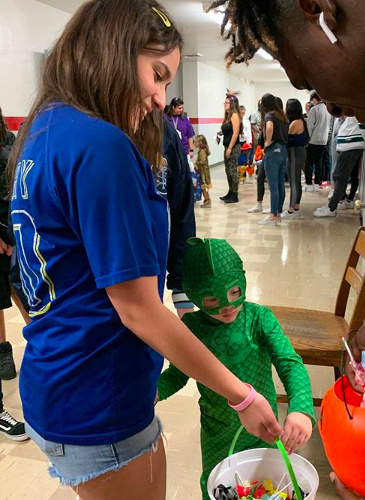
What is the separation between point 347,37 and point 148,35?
1.43 ft

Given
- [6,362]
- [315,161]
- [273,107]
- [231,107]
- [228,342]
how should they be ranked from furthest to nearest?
1. [315,161]
2. [231,107]
3. [273,107]
4. [6,362]
5. [228,342]

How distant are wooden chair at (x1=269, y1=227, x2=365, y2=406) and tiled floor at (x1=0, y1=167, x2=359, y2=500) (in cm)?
47

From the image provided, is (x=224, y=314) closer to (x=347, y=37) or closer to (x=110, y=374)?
(x=110, y=374)

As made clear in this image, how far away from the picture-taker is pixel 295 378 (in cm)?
122

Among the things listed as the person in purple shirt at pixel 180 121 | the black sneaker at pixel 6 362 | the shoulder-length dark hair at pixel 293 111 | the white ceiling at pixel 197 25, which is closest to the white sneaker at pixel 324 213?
the shoulder-length dark hair at pixel 293 111

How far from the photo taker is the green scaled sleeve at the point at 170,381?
4.53ft

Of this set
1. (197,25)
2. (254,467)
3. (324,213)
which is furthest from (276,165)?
(254,467)

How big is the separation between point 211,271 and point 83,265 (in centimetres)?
43

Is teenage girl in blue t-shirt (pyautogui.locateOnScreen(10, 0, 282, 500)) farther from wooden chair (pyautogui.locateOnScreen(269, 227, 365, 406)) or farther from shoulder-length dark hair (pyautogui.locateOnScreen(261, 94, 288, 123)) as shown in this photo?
shoulder-length dark hair (pyautogui.locateOnScreen(261, 94, 288, 123))

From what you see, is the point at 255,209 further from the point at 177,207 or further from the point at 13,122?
the point at 177,207

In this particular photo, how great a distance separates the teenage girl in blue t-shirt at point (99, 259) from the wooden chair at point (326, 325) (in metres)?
1.04

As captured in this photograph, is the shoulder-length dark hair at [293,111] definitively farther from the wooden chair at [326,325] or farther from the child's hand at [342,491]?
the child's hand at [342,491]

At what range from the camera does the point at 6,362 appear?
2.88 meters

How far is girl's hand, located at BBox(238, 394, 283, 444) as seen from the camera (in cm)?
98
